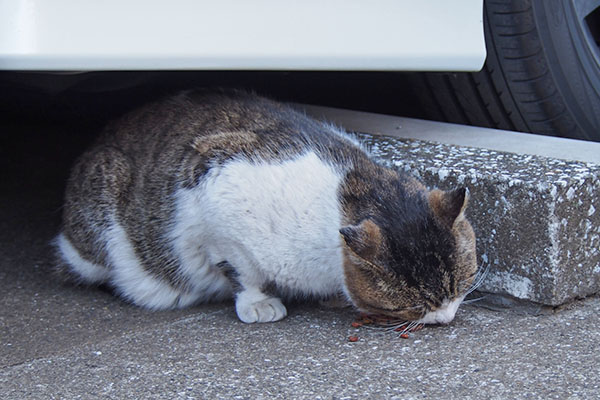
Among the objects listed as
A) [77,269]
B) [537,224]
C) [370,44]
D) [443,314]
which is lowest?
[77,269]

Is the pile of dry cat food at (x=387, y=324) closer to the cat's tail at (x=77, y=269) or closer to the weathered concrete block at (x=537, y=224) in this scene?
the weathered concrete block at (x=537, y=224)

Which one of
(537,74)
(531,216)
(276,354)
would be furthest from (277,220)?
(537,74)

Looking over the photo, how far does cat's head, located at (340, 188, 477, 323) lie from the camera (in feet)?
7.00

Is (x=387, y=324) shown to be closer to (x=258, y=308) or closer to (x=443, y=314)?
(x=443, y=314)

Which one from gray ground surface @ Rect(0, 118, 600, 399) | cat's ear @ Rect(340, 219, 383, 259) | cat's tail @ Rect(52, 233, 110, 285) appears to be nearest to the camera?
gray ground surface @ Rect(0, 118, 600, 399)

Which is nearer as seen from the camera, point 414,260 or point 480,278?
point 414,260

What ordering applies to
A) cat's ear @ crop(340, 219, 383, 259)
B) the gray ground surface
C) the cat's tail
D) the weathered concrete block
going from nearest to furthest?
the gray ground surface < cat's ear @ crop(340, 219, 383, 259) < the weathered concrete block < the cat's tail

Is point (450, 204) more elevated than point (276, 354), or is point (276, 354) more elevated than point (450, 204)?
point (450, 204)

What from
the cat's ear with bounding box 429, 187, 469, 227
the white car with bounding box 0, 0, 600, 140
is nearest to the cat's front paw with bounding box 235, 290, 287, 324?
the cat's ear with bounding box 429, 187, 469, 227

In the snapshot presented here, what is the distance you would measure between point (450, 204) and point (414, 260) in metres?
0.20

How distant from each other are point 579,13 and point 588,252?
1003 mm

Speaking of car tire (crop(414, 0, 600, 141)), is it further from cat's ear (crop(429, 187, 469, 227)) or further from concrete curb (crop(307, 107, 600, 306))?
cat's ear (crop(429, 187, 469, 227))

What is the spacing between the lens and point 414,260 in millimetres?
2127

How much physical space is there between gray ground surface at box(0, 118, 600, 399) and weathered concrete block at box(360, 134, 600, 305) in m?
0.09
